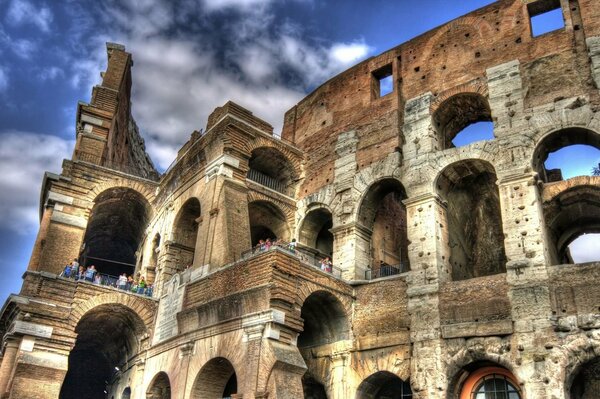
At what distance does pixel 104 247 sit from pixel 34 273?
38.3 ft

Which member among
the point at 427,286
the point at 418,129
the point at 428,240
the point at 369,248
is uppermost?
the point at 418,129

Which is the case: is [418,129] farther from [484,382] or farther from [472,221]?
[484,382]

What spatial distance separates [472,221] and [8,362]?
595 inches

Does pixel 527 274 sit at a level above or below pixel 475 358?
above

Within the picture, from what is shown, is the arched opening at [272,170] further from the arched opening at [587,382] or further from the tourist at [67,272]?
the arched opening at [587,382]

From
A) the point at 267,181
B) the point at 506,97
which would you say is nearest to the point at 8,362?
the point at 267,181

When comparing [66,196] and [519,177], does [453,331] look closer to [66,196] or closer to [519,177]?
[519,177]

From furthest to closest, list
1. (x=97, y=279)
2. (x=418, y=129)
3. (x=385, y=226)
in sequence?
(x=385, y=226) → (x=97, y=279) → (x=418, y=129)

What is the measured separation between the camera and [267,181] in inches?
784

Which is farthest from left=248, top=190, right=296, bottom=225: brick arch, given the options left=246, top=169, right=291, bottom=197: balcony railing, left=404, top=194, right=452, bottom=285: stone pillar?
left=404, top=194, right=452, bottom=285: stone pillar

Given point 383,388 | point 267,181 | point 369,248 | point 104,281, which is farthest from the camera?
point 267,181

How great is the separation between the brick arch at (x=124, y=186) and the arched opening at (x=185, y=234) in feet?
11.5

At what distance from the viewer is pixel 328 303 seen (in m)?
15.6

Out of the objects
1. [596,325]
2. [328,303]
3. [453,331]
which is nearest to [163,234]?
[328,303]
